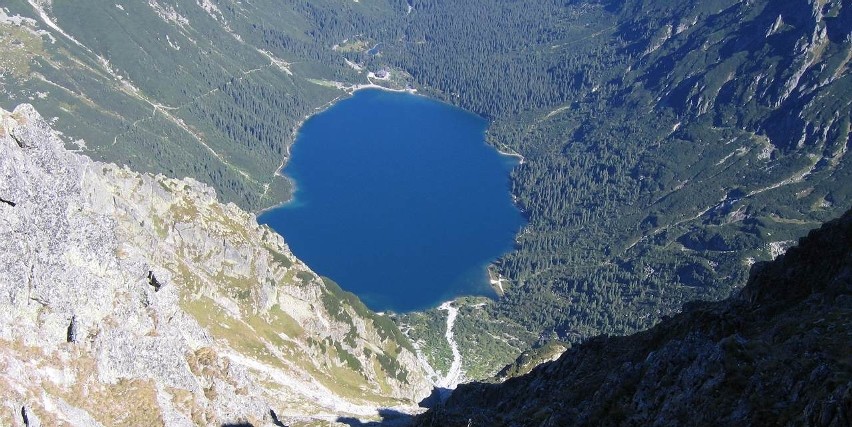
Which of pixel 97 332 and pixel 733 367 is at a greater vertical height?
pixel 97 332

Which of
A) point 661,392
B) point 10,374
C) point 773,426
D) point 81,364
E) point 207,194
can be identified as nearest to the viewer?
point 773,426

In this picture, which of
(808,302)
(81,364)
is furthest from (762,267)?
(81,364)

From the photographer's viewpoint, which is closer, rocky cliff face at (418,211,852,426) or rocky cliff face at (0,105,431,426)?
rocky cliff face at (418,211,852,426)

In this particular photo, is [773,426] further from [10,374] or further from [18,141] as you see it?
[18,141]

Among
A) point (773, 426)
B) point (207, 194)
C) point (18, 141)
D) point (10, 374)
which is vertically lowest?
point (773, 426)

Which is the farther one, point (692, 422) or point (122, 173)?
point (122, 173)

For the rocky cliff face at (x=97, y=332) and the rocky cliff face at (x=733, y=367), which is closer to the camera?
the rocky cliff face at (x=733, y=367)

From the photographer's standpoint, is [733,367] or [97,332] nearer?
[733,367]

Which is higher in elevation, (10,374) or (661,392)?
(10,374)
